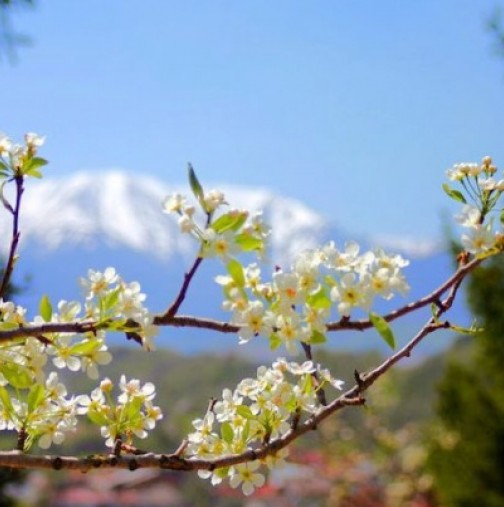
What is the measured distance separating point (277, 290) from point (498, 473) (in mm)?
7930

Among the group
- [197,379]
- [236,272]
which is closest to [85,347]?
[236,272]

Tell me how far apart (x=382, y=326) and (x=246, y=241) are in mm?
190

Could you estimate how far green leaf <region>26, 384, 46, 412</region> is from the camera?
1.43 m

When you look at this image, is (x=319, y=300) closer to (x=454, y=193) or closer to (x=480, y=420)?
(x=454, y=193)

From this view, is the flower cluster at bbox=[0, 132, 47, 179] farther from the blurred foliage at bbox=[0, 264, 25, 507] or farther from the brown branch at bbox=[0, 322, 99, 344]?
the blurred foliage at bbox=[0, 264, 25, 507]

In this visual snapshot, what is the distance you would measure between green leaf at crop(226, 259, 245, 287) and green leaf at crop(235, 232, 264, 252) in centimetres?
2

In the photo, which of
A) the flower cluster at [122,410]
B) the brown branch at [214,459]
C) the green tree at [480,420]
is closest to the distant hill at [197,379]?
the green tree at [480,420]

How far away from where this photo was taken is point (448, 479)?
29.2 ft

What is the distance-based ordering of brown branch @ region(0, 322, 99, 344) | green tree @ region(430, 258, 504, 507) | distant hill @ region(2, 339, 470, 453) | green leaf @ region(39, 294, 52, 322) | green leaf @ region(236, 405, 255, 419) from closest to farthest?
brown branch @ region(0, 322, 99, 344)
green leaf @ region(39, 294, 52, 322)
green leaf @ region(236, 405, 255, 419)
green tree @ region(430, 258, 504, 507)
distant hill @ region(2, 339, 470, 453)

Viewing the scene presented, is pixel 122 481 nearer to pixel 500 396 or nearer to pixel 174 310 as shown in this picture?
pixel 500 396

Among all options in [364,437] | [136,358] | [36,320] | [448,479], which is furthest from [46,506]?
[136,358]

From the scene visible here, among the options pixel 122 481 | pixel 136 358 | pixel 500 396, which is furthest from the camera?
pixel 136 358

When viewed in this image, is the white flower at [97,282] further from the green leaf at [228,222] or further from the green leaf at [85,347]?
the green leaf at [228,222]

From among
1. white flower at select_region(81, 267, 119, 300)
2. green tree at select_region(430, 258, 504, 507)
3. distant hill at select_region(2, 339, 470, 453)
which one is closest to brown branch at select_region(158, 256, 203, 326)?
white flower at select_region(81, 267, 119, 300)
